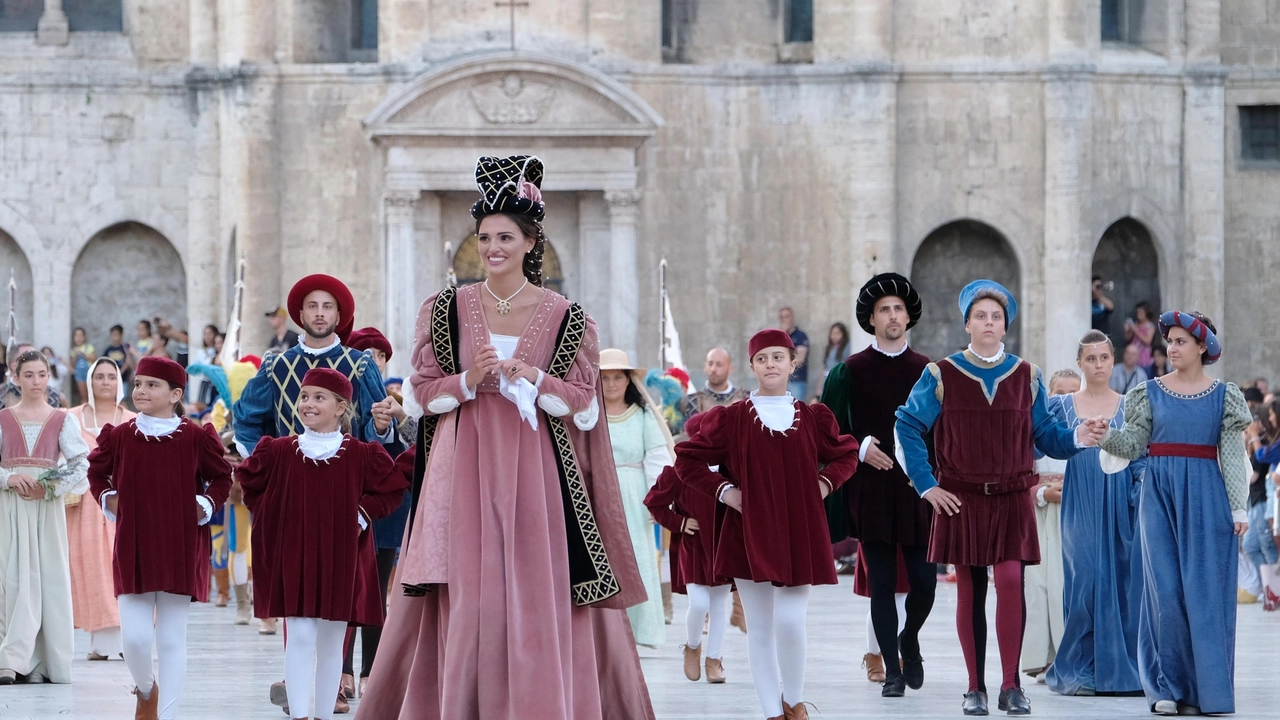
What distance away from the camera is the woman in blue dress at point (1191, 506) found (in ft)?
29.5

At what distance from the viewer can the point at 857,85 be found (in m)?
23.0

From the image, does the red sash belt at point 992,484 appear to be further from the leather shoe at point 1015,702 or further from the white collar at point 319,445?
the white collar at point 319,445

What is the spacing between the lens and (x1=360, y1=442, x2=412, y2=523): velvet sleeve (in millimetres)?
8125

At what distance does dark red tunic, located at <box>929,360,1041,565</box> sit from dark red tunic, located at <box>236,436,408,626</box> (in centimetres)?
243

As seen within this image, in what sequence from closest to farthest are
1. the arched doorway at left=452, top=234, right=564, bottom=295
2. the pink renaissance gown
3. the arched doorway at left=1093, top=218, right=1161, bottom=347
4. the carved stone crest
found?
1. the pink renaissance gown
2. the carved stone crest
3. the arched doorway at left=452, top=234, right=564, bottom=295
4. the arched doorway at left=1093, top=218, right=1161, bottom=347

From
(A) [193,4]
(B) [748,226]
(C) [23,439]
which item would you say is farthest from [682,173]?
(C) [23,439]

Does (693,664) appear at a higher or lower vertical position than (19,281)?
lower

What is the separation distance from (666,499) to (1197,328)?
2483 mm

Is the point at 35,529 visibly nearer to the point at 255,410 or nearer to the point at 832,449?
the point at 255,410

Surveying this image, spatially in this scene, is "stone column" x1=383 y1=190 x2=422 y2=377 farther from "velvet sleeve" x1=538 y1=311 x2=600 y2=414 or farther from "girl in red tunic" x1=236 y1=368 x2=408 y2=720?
"velvet sleeve" x1=538 y1=311 x2=600 y2=414

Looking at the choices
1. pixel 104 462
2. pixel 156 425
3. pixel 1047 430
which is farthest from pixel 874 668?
pixel 104 462

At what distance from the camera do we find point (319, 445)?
809 cm

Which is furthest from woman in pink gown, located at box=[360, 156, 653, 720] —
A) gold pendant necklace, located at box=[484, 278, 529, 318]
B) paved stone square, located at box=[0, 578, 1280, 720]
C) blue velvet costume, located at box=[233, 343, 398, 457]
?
blue velvet costume, located at box=[233, 343, 398, 457]

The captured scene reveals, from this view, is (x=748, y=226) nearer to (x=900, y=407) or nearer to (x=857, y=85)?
(x=857, y=85)
